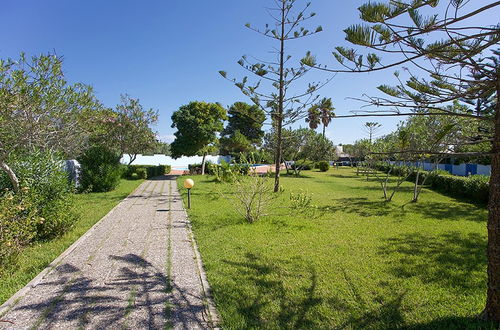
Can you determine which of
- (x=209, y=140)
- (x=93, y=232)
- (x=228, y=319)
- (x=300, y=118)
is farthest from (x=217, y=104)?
(x=228, y=319)

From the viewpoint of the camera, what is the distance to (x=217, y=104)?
2141 cm

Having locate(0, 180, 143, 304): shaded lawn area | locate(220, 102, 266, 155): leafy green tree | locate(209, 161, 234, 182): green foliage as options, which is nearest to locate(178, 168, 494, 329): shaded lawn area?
locate(209, 161, 234, 182): green foliage

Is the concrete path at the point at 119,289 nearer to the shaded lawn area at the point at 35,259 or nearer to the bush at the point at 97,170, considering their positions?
the shaded lawn area at the point at 35,259

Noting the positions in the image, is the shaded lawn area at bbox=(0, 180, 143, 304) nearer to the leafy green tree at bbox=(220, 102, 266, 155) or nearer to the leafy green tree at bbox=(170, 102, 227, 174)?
the leafy green tree at bbox=(220, 102, 266, 155)

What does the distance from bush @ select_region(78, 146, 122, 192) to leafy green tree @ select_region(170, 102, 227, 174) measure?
8.56 m

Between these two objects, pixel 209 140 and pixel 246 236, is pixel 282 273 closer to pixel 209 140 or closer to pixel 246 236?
pixel 246 236

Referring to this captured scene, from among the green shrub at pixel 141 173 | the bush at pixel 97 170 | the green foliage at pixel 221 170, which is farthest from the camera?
the green shrub at pixel 141 173

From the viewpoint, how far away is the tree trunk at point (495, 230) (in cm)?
183

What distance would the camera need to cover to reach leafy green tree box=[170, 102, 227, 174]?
774 inches

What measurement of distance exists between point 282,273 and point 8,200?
147 inches

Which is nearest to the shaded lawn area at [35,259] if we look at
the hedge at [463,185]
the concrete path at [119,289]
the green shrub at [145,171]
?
the concrete path at [119,289]

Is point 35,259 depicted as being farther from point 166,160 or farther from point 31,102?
point 166,160

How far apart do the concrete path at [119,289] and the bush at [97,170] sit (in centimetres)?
705

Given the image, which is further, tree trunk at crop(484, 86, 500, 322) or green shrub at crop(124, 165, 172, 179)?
green shrub at crop(124, 165, 172, 179)
